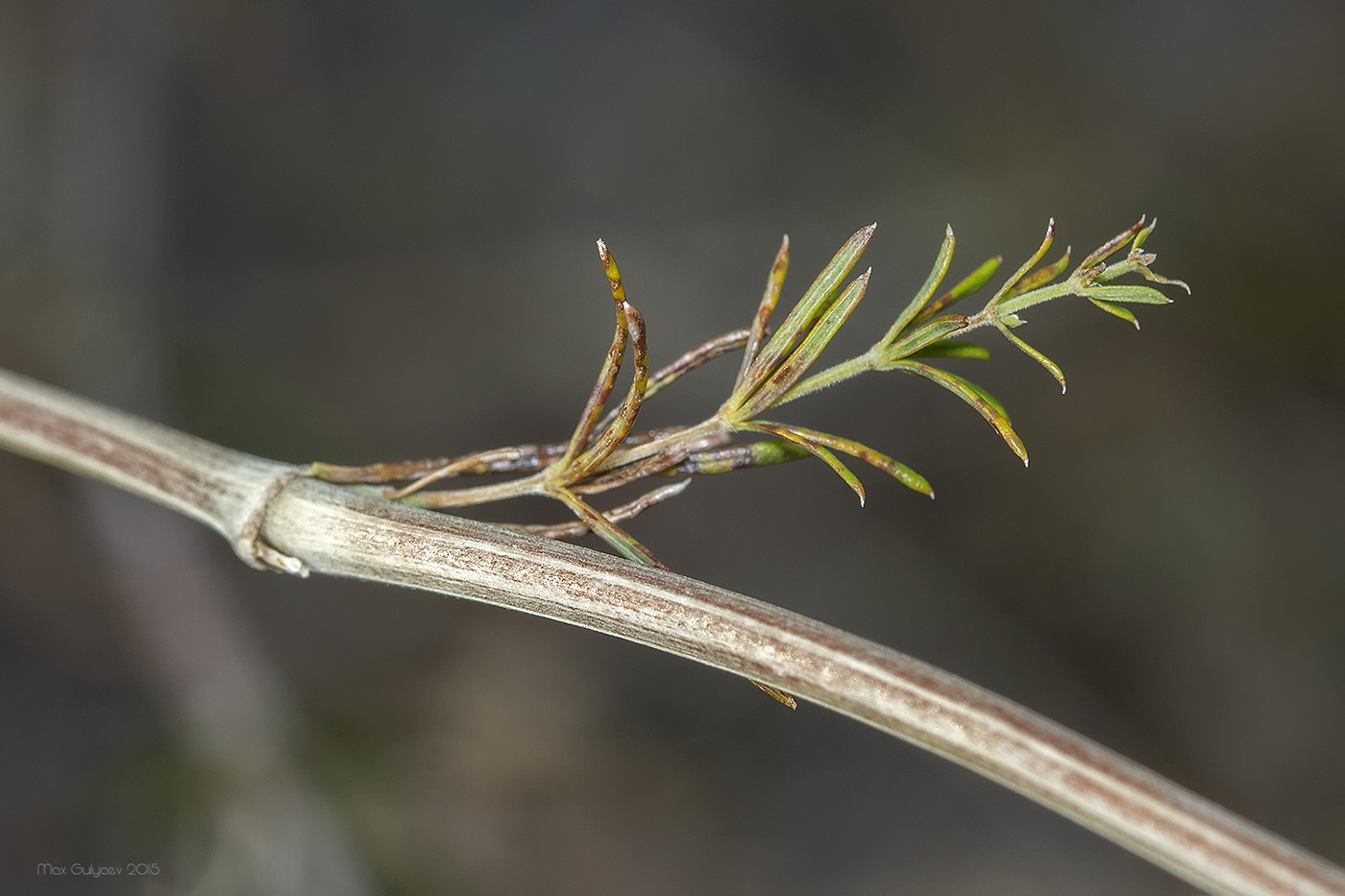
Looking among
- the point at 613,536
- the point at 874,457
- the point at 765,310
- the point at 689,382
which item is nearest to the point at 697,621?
the point at 613,536

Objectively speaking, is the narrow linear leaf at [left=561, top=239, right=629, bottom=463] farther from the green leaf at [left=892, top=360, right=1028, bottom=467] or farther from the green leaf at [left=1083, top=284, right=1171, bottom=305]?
the green leaf at [left=1083, top=284, right=1171, bottom=305]

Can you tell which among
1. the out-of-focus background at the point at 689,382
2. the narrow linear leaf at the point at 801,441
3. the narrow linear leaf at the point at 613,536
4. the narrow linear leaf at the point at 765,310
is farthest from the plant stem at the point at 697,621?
the out-of-focus background at the point at 689,382

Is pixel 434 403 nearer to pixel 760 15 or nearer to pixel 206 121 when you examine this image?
pixel 206 121

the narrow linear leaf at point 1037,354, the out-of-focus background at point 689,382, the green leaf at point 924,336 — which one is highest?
the out-of-focus background at point 689,382

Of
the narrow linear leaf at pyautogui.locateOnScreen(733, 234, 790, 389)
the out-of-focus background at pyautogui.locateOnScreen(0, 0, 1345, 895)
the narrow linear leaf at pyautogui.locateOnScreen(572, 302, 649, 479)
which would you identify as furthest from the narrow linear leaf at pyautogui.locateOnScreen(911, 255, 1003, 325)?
the out-of-focus background at pyautogui.locateOnScreen(0, 0, 1345, 895)

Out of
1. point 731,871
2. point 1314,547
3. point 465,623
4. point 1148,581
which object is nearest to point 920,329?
point 465,623

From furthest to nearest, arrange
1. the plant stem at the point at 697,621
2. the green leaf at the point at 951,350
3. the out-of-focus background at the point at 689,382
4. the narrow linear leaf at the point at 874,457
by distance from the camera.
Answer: the out-of-focus background at the point at 689,382, the green leaf at the point at 951,350, the narrow linear leaf at the point at 874,457, the plant stem at the point at 697,621

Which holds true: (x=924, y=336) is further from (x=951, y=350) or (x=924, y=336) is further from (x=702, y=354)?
(x=702, y=354)

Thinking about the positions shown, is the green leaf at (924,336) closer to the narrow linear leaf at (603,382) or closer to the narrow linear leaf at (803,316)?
the narrow linear leaf at (803,316)
